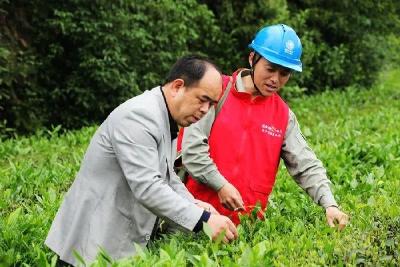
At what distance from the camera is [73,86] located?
1377 centimetres

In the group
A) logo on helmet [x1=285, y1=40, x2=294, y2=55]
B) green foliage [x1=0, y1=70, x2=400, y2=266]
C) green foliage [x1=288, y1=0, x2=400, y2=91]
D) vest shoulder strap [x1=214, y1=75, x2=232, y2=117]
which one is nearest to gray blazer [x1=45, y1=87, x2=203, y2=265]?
green foliage [x1=0, y1=70, x2=400, y2=266]

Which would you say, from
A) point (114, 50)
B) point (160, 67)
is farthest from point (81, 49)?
point (160, 67)

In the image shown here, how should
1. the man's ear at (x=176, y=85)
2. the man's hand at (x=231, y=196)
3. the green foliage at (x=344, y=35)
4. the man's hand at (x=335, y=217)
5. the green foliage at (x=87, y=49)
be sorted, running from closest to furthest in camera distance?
the man's ear at (x=176, y=85) → the man's hand at (x=335, y=217) → the man's hand at (x=231, y=196) → the green foliage at (x=87, y=49) → the green foliage at (x=344, y=35)

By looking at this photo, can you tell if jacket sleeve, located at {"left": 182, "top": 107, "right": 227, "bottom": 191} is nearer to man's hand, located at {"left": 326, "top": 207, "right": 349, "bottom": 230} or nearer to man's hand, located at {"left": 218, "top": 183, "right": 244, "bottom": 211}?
man's hand, located at {"left": 218, "top": 183, "right": 244, "bottom": 211}

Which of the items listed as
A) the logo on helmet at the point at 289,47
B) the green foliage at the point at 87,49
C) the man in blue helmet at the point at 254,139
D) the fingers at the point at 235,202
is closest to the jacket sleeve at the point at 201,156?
the man in blue helmet at the point at 254,139

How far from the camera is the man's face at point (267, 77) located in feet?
14.4

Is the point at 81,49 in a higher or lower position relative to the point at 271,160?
lower

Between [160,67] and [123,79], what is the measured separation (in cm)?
161

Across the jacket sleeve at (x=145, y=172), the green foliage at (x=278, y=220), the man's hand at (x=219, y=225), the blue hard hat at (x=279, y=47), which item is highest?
the blue hard hat at (x=279, y=47)

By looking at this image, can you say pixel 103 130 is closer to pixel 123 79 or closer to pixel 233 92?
pixel 233 92

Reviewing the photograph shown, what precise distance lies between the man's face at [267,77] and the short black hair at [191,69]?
33.3 inches

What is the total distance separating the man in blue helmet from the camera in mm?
4379

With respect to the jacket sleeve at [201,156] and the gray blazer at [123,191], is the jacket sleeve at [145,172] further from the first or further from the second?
the jacket sleeve at [201,156]

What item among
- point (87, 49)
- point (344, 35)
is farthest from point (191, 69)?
point (344, 35)
